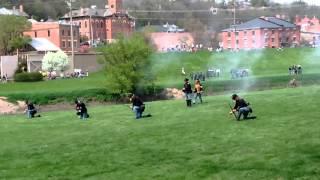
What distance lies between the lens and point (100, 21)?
167375 mm

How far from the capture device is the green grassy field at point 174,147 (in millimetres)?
18253

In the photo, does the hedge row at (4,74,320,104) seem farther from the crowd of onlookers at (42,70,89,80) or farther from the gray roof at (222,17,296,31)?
the crowd of onlookers at (42,70,89,80)

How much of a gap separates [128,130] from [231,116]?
5953 millimetres

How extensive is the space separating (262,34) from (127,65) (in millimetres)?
43309

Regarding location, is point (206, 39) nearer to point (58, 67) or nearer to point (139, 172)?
point (58, 67)

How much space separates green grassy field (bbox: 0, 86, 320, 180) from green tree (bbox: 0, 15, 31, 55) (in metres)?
78.5

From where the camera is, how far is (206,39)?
5807 inches

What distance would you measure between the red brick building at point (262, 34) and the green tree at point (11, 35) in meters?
40.0

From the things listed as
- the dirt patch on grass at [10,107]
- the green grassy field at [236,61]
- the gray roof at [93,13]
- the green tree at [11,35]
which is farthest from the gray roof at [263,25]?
the gray roof at [93,13]

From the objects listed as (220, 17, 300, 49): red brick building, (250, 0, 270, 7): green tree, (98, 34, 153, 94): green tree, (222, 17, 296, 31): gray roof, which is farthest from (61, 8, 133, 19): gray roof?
(98, 34, 153, 94): green tree

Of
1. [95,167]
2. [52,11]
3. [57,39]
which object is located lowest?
[95,167]

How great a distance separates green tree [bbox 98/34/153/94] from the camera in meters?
61.8

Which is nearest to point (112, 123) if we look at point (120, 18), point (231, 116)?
point (231, 116)

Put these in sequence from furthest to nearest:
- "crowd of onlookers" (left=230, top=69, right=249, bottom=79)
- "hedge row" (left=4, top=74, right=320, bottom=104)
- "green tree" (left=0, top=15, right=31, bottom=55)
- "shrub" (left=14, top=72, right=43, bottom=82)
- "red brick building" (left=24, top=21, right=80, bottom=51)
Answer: "red brick building" (left=24, top=21, right=80, bottom=51)
"green tree" (left=0, top=15, right=31, bottom=55)
"shrub" (left=14, top=72, right=43, bottom=82)
"crowd of onlookers" (left=230, top=69, right=249, bottom=79)
"hedge row" (left=4, top=74, right=320, bottom=104)
